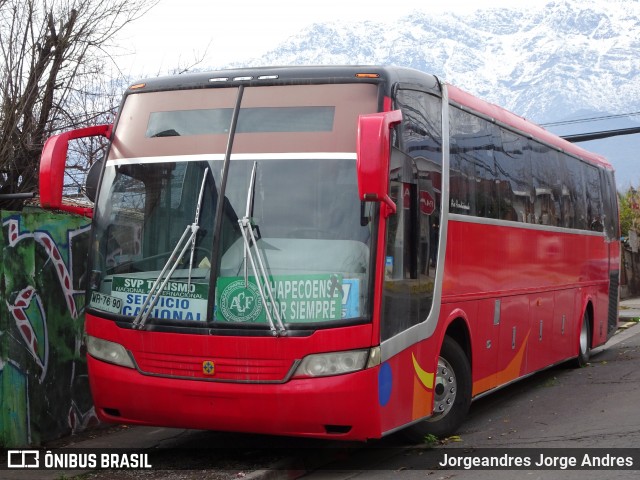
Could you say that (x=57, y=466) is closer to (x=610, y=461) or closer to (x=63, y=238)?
(x=63, y=238)

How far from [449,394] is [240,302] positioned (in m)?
2.78

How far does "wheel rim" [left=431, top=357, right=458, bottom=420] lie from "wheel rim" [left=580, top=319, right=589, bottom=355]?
6.00m

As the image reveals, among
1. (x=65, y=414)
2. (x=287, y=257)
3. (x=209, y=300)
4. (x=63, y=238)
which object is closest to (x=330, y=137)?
(x=287, y=257)

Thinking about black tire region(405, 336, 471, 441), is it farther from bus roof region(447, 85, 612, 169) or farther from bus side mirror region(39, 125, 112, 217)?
bus side mirror region(39, 125, 112, 217)

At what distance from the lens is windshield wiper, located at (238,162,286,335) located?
7.07 metres

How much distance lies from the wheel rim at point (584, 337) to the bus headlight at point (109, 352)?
880cm

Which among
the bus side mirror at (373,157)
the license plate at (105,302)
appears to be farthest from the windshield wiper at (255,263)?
the license plate at (105,302)

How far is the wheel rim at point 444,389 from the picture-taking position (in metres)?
8.88

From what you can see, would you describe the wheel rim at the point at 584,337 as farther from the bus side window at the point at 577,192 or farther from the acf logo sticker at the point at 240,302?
the acf logo sticker at the point at 240,302

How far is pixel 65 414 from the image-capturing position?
8.93 metres

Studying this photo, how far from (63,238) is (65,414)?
1636mm

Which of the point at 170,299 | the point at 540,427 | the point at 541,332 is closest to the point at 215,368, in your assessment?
the point at 170,299

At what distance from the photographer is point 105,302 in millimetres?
7707

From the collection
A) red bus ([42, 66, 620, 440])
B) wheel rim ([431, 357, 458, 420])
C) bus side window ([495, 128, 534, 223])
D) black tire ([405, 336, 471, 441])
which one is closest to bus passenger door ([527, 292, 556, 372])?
bus side window ([495, 128, 534, 223])
